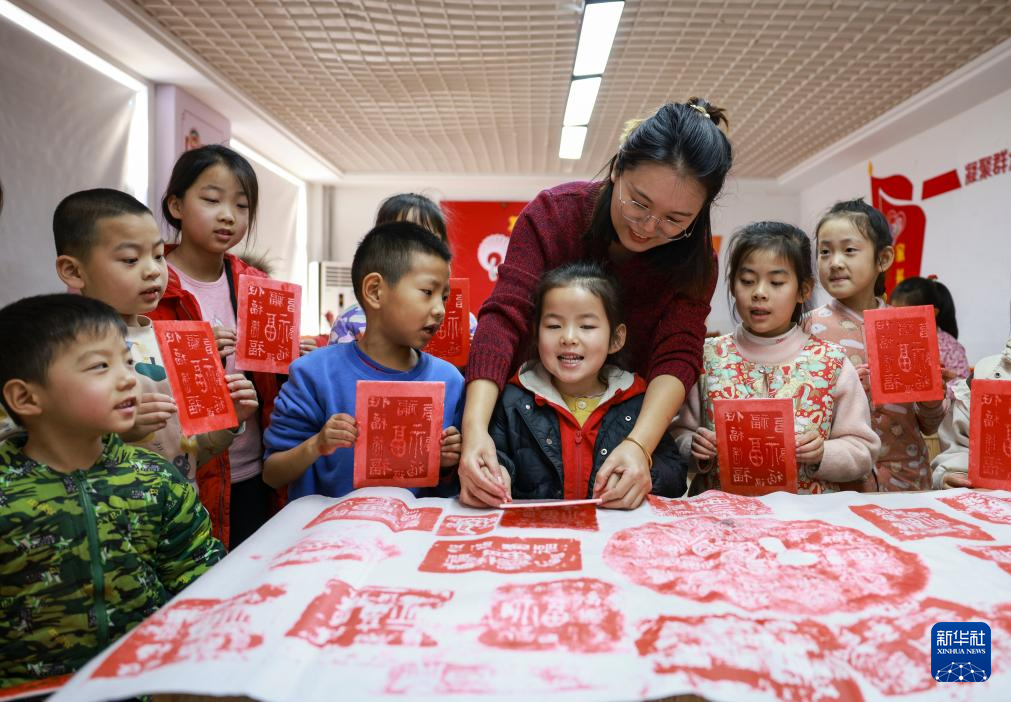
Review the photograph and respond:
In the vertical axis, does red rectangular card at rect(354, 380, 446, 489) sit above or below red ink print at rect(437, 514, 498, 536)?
above

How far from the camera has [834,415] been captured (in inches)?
55.5

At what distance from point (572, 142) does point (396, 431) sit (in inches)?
174

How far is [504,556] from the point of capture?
32.5 inches

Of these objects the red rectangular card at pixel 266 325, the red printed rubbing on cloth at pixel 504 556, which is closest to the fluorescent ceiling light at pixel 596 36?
the red rectangular card at pixel 266 325

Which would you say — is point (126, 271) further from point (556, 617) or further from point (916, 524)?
point (916, 524)

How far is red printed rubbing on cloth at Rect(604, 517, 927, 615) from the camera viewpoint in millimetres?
731

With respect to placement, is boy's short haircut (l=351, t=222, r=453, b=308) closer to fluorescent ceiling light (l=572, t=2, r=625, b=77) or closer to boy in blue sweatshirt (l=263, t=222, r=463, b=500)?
boy in blue sweatshirt (l=263, t=222, r=463, b=500)

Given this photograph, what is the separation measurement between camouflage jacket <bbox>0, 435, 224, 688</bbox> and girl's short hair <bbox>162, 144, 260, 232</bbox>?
854mm

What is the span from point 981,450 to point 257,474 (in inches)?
59.6

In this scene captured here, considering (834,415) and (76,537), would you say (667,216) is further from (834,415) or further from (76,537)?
(76,537)

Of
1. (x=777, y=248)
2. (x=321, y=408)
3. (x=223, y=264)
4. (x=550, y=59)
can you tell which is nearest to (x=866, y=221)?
(x=777, y=248)

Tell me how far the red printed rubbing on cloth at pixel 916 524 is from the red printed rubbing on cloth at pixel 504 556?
1.48 feet

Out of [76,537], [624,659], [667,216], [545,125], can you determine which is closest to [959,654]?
[624,659]

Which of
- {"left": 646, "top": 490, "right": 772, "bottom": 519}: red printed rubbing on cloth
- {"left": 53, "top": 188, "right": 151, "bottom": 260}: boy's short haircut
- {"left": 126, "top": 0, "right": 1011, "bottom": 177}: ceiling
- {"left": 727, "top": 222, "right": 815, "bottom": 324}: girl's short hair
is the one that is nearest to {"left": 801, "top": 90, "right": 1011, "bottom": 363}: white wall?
{"left": 126, "top": 0, "right": 1011, "bottom": 177}: ceiling
